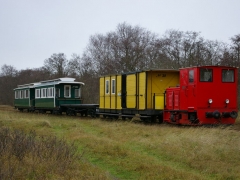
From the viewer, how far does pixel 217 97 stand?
16.9m

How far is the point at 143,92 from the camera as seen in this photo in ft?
66.4

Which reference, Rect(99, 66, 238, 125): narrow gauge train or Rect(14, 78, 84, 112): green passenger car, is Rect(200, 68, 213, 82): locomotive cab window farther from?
Rect(14, 78, 84, 112): green passenger car

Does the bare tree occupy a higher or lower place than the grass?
higher

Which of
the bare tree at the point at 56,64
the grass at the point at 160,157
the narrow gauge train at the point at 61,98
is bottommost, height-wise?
the grass at the point at 160,157

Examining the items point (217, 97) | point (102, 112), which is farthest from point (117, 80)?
point (217, 97)

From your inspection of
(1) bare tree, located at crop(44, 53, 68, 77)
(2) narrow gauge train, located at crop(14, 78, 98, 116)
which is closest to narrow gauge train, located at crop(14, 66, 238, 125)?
(2) narrow gauge train, located at crop(14, 78, 98, 116)

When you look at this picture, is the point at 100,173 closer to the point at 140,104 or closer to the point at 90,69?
the point at 140,104

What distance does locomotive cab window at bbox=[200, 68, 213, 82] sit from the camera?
16797 millimetres

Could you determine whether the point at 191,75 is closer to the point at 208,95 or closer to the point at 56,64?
the point at 208,95

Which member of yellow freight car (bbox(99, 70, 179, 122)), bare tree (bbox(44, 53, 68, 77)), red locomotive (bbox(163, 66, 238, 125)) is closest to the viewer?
red locomotive (bbox(163, 66, 238, 125))

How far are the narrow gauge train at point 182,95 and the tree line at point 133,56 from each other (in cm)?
1141

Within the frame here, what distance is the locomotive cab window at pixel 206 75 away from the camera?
16797 mm

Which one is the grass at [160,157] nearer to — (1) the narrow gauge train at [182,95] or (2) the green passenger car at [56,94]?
(1) the narrow gauge train at [182,95]

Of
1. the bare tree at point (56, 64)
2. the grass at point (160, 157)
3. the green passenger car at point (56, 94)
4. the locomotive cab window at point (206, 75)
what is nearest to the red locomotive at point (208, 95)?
the locomotive cab window at point (206, 75)
